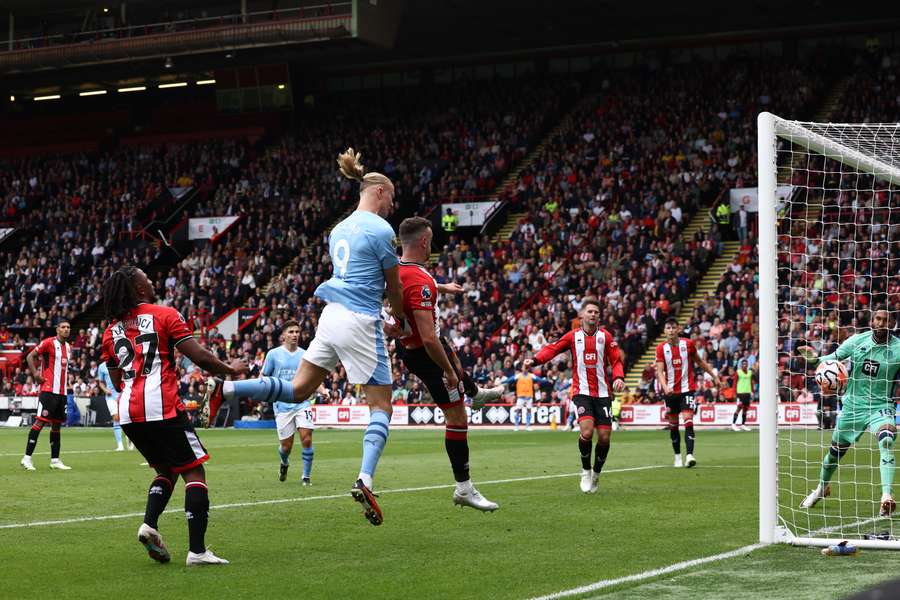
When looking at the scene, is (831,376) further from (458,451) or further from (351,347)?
(351,347)

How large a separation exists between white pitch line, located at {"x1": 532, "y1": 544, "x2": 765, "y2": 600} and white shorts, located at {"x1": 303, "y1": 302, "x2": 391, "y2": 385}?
221cm

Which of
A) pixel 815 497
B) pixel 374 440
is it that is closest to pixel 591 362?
pixel 815 497

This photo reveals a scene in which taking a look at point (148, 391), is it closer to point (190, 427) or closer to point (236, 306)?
point (190, 427)

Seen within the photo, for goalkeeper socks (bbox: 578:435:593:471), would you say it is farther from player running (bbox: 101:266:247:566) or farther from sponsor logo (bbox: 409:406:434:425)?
sponsor logo (bbox: 409:406:434:425)

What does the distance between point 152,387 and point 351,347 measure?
55.4 inches

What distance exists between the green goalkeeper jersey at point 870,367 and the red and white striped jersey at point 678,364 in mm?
7867

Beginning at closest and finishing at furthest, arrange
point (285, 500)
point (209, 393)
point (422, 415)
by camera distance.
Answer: point (209, 393) → point (285, 500) → point (422, 415)

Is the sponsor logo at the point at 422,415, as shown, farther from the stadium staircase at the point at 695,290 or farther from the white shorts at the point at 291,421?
the white shorts at the point at 291,421

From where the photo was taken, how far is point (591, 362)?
14.4 meters

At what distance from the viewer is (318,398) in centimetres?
3800

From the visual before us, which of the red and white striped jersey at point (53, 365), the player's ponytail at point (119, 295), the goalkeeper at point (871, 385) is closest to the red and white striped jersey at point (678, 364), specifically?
the goalkeeper at point (871, 385)

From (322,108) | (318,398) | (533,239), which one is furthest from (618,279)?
(322,108)

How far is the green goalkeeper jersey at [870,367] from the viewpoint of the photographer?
1141cm

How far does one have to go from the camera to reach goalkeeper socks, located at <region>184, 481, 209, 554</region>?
26.9 feet
